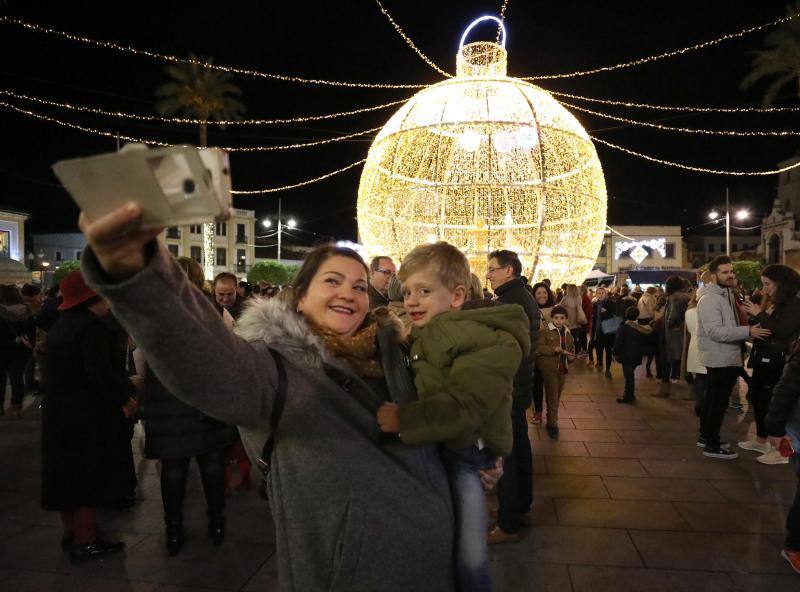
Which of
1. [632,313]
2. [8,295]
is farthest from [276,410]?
[632,313]

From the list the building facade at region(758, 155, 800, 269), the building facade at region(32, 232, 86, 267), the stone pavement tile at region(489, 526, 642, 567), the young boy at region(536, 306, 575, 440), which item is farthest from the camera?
the building facade at region(32, 232, 86, 267)

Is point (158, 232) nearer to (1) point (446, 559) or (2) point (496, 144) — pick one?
(1) point (446, 559)

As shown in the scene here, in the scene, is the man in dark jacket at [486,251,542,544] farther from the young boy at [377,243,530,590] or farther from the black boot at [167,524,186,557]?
the black boot at [167,524,186,557]

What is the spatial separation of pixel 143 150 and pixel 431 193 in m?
9.52

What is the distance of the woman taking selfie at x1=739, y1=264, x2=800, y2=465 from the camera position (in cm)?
509

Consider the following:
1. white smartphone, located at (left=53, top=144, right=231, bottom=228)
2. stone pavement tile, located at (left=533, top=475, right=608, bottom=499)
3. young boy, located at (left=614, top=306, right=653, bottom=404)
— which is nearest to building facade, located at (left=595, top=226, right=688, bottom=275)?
young boy, located at (left=614, top=306, right=653, bottom=404)

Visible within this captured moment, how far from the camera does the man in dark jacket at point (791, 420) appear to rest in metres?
3.36

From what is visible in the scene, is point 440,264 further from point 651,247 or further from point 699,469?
point 651,247

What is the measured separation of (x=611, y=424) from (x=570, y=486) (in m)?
2.45

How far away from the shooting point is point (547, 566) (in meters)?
3.43

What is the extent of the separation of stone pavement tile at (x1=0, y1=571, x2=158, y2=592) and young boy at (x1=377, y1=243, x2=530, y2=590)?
2.36 meters

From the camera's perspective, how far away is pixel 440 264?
210cm

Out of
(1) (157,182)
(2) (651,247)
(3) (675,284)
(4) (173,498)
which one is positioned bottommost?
(4) (173,498)

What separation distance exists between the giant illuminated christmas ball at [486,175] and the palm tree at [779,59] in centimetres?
1740
